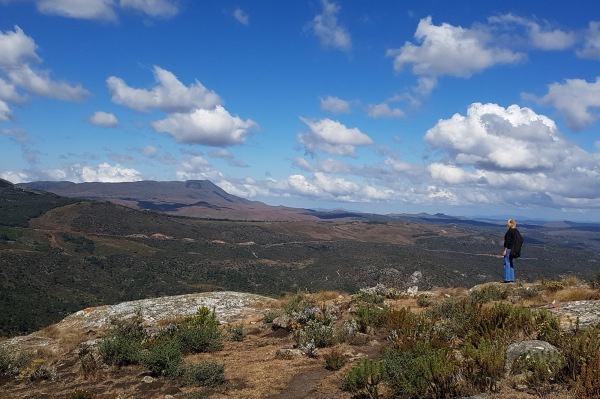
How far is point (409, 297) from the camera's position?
18.1 metres

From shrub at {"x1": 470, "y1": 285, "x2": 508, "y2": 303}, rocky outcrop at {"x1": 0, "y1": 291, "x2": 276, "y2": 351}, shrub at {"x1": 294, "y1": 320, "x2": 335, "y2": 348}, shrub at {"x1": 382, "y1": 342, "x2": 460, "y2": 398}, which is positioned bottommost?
rocky outcrop at {"x1": 0, "y1": 291, "x2": 276, "y2": 351}

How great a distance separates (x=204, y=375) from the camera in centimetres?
888

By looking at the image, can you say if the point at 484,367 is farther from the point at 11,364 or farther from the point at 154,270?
the point at 154,270

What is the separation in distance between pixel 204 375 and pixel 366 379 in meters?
3.80

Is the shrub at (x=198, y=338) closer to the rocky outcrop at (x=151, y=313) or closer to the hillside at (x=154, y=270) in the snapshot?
the rocky outcrop at (x=151, y=313)

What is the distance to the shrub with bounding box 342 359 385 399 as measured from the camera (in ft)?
23.0

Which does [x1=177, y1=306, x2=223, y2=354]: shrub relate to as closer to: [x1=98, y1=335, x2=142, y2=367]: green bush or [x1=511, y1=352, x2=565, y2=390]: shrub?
[x1=98, y1=335, x2=142, y2=367]: green bush

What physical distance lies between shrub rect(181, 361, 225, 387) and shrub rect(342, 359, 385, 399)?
2.99m

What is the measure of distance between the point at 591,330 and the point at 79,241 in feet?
582

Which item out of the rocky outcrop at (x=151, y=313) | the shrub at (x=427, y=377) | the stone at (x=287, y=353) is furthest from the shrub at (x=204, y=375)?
the rocky outcrop at (x=151, y=313)

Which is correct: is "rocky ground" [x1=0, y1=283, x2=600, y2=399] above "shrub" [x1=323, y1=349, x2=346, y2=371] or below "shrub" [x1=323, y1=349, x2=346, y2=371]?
below

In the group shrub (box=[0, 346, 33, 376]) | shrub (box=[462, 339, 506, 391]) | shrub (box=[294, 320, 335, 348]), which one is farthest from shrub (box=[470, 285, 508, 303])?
shrub (box=[0, 346, 33, 376])

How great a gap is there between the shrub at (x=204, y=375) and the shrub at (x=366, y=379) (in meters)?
2.99

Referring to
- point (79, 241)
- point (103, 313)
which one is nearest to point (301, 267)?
point (79, 241)
